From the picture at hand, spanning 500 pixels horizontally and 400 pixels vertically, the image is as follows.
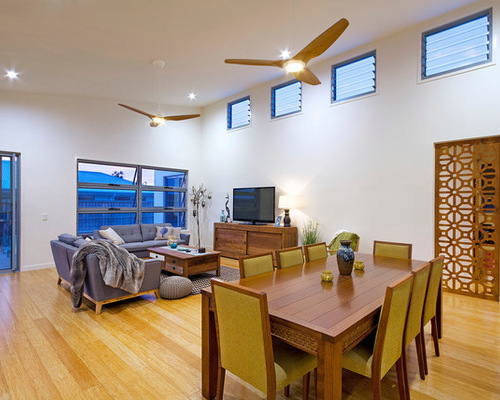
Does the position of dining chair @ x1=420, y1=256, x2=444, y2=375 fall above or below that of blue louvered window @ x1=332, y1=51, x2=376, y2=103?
below

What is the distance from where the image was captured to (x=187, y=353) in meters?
2.68

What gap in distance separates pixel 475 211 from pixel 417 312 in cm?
296

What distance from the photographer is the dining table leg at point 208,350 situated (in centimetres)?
199

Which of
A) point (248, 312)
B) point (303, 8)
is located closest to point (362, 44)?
point (303, 8)

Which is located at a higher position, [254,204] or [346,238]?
[254,204]

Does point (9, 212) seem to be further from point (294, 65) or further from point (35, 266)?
point (294, 65)

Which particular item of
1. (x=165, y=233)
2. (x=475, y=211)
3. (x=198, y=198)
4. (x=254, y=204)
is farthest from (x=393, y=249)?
(x=198, y=198)

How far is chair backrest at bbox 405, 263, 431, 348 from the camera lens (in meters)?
1.95

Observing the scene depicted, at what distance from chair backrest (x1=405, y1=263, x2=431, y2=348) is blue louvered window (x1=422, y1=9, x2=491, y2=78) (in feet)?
12.0

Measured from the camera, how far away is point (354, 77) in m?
5.49

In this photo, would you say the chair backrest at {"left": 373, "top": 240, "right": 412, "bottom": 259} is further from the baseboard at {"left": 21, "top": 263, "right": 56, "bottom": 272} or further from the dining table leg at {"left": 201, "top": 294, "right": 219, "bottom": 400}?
the baseboard at {"left": 21, "top": 263, "right": 56, "bottom": 272}

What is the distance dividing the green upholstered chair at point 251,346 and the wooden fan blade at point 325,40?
86.0 inches

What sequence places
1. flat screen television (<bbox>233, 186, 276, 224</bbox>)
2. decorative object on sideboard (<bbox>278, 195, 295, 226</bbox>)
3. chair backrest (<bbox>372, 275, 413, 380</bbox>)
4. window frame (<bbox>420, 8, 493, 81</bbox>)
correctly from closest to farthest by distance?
chair backrest (<bbox>372, 275, 413, 380</bbox>)
window frame (<bbox>420, 8, 493, 81</bbox>)
decorative object on sideboard (<bbox>278, 195, 295, 226</bbox>)
flat screen television (<bbox>233, 186, 276, 224</bbox>)

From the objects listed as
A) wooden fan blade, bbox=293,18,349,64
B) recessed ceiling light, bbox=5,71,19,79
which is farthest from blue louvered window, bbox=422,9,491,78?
recessed ceiling light, bbox=5,71,19,79
